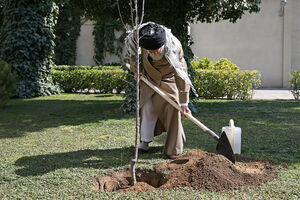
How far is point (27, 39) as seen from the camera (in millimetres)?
12211

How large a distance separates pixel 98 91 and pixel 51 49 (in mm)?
3029

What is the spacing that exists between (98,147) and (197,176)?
203 centimetres

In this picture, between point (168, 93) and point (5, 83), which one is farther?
point (5, 83)

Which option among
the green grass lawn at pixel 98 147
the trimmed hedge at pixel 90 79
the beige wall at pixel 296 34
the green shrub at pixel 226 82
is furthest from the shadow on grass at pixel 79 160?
the beige wall at pixel 296 34

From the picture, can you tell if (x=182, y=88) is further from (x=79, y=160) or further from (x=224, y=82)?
(x=224, y=82)

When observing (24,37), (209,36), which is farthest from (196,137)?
(209,36)

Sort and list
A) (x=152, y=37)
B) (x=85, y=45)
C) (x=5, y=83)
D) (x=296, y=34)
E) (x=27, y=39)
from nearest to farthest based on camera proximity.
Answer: (x=152, y=37)
(x=5, y=83)
(x=27, y=39)
(x=296, y=34)
(x=85, y=45)

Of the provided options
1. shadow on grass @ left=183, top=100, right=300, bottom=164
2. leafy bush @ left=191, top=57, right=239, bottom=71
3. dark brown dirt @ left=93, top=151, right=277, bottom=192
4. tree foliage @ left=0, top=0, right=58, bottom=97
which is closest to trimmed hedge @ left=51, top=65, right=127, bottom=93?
tree foliage @ left=0, top=0, right=58, bottom=97

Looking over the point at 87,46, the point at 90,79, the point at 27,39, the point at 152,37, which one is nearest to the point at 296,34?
the point at 90,79

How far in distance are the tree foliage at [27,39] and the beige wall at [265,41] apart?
27.1 ft

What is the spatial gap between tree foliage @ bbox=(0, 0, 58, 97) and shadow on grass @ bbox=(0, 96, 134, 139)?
6.99 feet

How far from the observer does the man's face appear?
4031 millimetres

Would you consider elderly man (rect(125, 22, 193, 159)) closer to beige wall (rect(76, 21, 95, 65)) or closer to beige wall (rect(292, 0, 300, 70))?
beige wall (rect(292, 0, 300, 70))

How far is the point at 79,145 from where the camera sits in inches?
205
